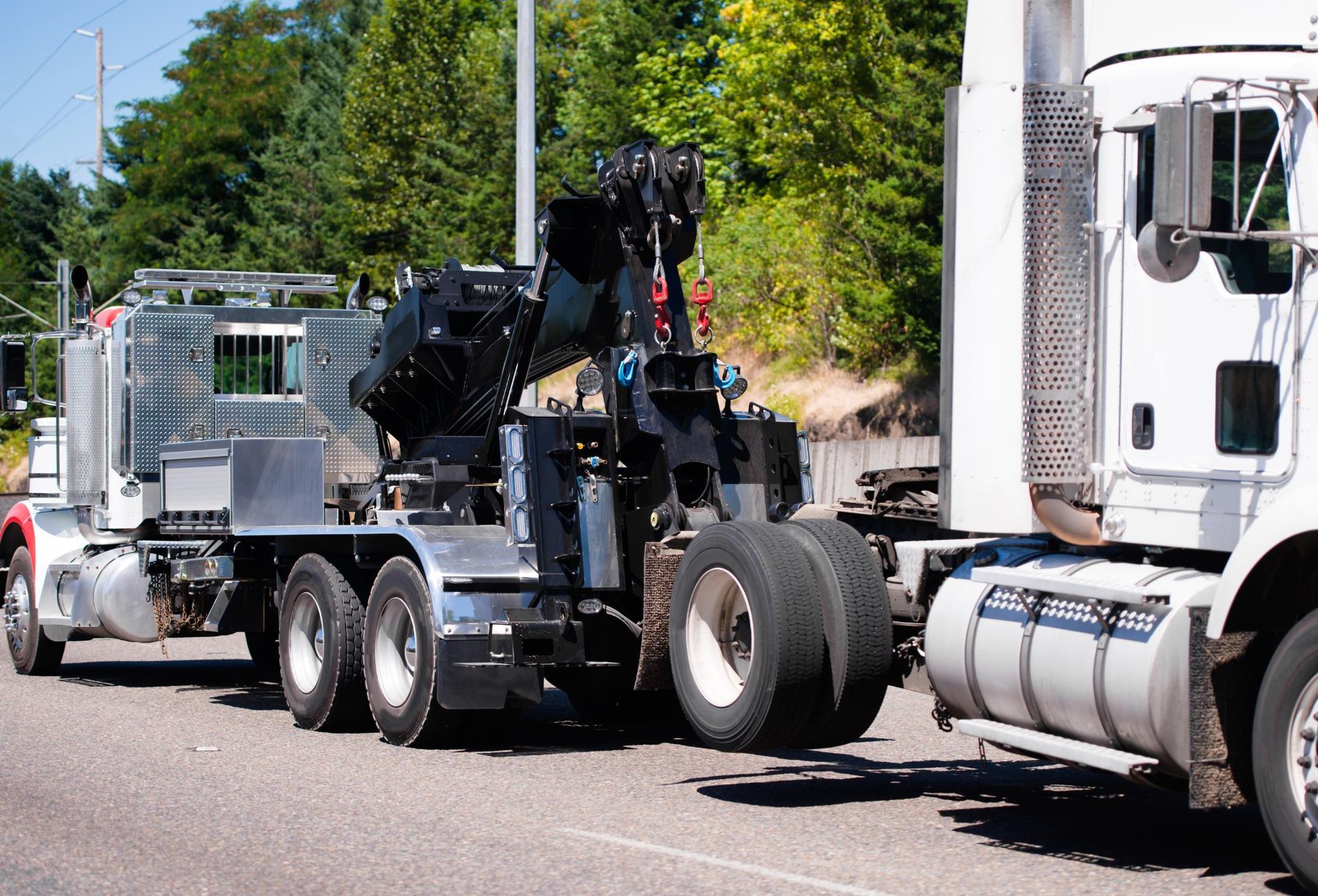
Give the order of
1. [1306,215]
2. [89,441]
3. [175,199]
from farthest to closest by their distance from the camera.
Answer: [175,199], [89,441], [1306,215]

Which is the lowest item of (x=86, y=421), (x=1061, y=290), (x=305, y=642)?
(x=305, y=642)

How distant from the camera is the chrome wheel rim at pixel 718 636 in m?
8.72

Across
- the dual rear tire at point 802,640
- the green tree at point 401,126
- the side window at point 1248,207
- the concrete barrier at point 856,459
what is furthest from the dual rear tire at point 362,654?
the green tree at point 401,126

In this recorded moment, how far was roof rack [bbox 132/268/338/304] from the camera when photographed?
15984mm

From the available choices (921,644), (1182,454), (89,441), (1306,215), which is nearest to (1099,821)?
(921,644)

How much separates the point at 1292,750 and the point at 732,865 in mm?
2286

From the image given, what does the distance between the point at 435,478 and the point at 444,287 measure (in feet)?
4.81

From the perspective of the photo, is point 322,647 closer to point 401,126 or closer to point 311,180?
point 401,126

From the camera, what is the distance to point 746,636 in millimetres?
8742

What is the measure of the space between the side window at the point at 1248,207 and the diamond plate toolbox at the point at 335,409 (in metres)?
9.71

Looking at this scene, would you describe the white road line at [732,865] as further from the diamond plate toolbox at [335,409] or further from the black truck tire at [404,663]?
the diamond plate toolbox at [335,409]

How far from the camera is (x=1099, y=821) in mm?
8375

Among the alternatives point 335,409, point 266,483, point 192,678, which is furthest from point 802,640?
point 192,678

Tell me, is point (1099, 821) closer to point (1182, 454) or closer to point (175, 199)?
point (1182, 454)
